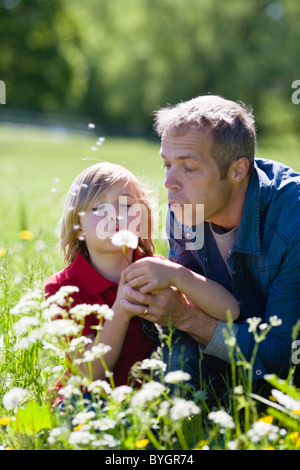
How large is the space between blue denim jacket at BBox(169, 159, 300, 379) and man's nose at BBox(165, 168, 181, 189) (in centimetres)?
32

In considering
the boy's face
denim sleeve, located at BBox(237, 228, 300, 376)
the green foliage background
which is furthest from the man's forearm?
the green foliage background

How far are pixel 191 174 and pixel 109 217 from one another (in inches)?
15.2

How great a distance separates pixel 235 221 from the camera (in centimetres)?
287

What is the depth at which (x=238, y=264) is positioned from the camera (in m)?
2.78

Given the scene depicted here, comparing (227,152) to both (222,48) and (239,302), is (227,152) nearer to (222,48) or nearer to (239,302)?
(239,302)

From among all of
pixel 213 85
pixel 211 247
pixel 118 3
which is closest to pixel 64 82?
pixel 213 85

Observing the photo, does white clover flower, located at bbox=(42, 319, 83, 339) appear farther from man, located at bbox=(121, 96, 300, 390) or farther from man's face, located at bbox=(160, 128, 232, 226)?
man's face, located at bbox=(160, 128, 232, 226)

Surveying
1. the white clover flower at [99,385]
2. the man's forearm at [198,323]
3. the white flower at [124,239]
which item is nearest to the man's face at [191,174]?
the man's forearm at [198,323]

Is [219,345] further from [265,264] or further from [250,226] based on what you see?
[250,226]

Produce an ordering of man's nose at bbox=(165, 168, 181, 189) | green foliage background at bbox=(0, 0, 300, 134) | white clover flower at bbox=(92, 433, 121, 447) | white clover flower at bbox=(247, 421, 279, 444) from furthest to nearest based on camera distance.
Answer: green foliage background at bbox=(0, 0, 300, 134) < man's nose at bbox=(165, 168, 181, 189) < white clover flower at bbox=(92, 433, 121, 447) < white clover flower at bbox=(247, 421, 279, 444)

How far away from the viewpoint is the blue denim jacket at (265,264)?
253cm

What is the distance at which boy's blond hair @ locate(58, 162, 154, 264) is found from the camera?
2.72 m
